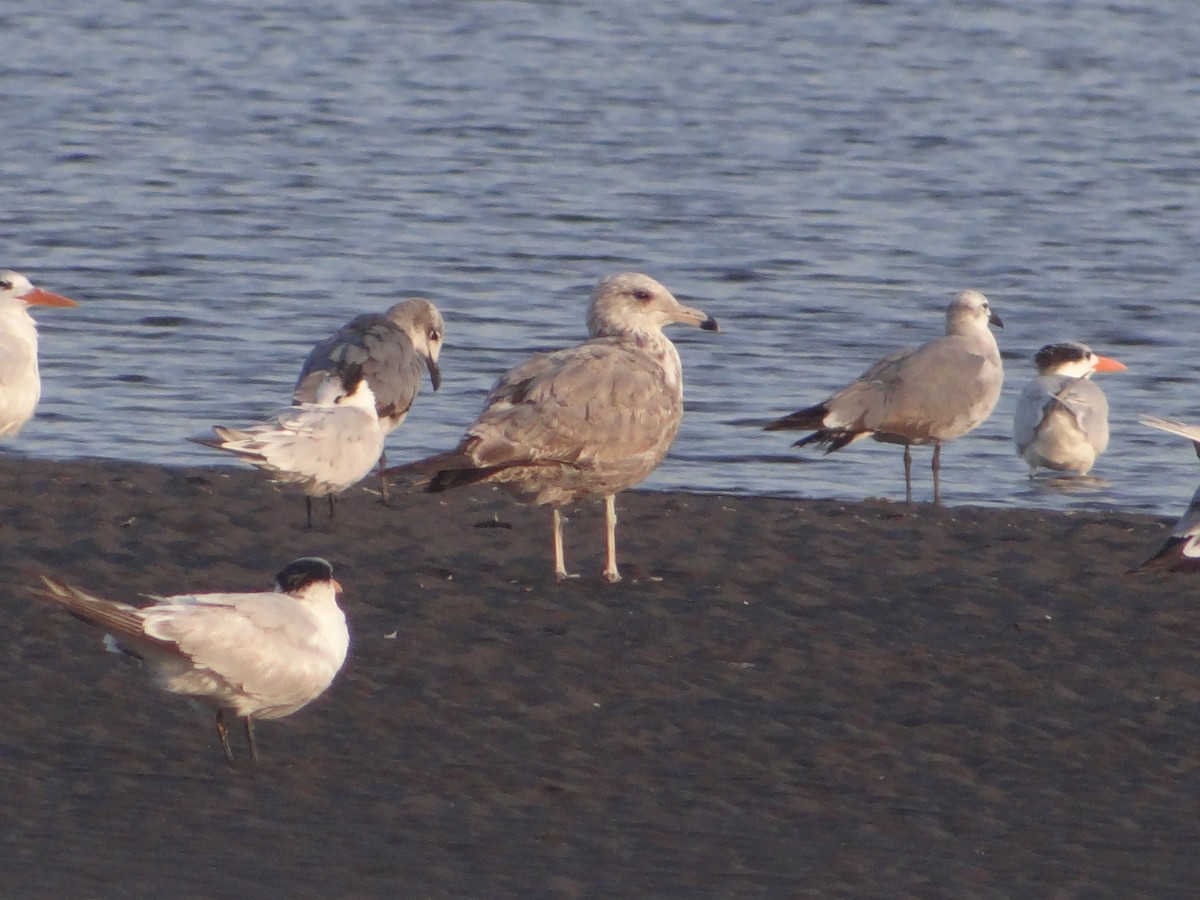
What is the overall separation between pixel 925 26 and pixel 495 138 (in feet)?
38.7

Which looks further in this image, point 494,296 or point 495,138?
point 495,138

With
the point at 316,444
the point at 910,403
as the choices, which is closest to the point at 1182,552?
the point at 910,403

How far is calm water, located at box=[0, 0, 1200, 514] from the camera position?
14828mm

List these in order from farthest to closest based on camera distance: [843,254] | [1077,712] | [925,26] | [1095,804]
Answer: [925,26] → [843,254] → [1077,712] → [1095,804]

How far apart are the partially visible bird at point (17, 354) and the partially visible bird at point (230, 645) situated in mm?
4206

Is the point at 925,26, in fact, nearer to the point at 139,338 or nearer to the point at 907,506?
the point at 139,338

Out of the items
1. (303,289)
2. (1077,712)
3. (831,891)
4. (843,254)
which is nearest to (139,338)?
(303,289)

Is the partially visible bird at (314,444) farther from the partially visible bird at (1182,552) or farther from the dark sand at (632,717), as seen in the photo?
the partially visible bird at (1182,552)

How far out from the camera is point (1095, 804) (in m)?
6.57

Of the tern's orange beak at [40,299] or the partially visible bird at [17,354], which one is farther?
the tern's orange beak at [40,299]

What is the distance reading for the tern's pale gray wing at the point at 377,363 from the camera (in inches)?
427

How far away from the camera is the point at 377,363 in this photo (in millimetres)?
10961

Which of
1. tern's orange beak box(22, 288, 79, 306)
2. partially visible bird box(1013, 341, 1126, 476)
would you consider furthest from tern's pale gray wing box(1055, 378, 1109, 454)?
tern's orange beak box(22, 288, 79, 306)

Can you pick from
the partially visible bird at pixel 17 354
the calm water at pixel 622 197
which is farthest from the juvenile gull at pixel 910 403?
the partially visible bird at pixel 17 354
